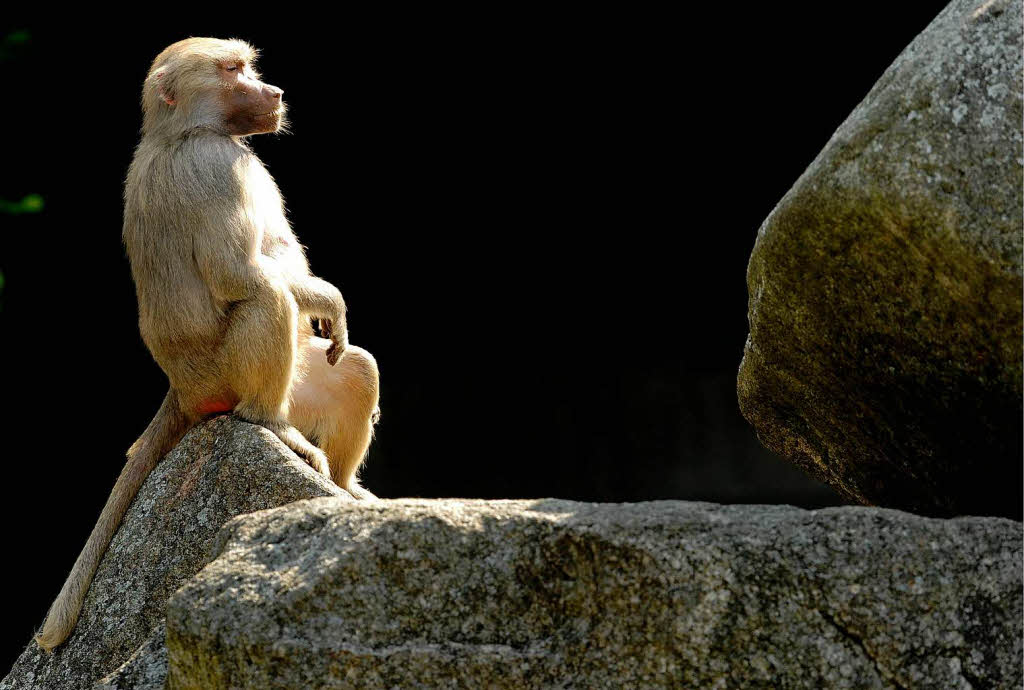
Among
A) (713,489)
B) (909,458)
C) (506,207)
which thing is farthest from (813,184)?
(713,489)

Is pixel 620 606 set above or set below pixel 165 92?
below

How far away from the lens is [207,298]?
14.1 feet

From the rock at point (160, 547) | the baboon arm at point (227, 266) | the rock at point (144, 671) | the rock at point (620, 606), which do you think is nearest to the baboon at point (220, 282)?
the baboon arm at point (227, 266)

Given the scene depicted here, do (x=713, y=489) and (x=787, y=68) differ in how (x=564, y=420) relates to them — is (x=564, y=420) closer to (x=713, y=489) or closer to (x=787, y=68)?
(x=713, y=489)

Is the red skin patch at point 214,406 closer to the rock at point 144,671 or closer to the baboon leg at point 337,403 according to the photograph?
the baboon leg at point 337,403

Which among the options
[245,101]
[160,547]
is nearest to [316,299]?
[245,101]

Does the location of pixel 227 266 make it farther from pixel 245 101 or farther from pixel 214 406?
pixel 245 101

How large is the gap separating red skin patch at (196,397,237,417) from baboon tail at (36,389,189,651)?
113mm

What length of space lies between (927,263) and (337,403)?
2.43m

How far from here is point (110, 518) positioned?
4027 millimetres

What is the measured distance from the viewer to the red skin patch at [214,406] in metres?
4.27

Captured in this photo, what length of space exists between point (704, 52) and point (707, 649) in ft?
20.4

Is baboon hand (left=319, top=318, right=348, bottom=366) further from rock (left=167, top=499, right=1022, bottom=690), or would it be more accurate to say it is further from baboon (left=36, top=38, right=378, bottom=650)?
rock (left=167, top=499, right=1022, bottom=690)

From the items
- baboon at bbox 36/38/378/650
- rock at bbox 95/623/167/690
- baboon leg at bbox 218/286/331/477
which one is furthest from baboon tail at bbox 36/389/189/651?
rock at bbox 95/623/167/690
